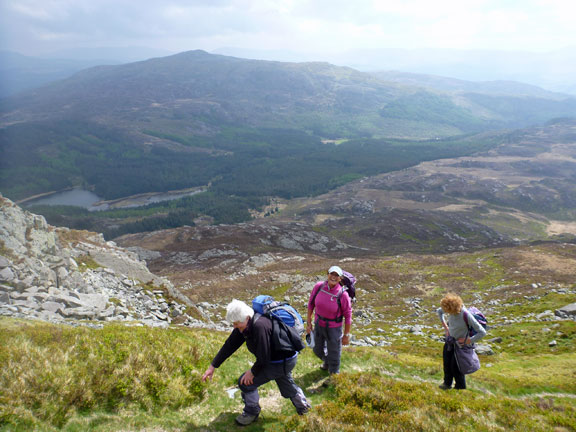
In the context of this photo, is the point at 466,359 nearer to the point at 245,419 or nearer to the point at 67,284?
the point at 245,419

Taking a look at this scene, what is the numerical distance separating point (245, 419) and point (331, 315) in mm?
3889

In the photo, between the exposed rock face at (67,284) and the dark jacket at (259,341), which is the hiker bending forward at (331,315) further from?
the exposed rock face at (67,284)

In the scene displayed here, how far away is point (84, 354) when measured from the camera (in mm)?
9898

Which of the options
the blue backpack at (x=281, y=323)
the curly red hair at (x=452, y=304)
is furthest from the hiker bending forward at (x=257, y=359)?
the curly red hair at (x=452, y=304)

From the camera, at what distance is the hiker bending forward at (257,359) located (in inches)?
307

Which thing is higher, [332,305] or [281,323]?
[281,323]

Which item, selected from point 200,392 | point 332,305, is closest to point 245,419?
point 200,392

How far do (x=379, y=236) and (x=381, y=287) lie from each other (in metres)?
65.2

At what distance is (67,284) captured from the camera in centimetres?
2403

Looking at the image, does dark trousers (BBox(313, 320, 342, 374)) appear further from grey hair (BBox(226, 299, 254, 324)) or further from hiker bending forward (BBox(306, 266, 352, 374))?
grey hair (BBox(226, 299, 254, 324))

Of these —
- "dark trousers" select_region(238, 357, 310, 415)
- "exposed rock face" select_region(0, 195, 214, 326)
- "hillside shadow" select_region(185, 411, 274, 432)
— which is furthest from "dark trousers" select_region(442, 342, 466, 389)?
"exposed rock face" select_region(0, 195, 214, 326)

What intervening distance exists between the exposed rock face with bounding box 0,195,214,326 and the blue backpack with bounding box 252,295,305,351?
589 inches

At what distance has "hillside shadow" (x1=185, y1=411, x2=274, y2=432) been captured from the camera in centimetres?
846

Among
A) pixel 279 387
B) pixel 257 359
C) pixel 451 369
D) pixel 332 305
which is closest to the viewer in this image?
pixel 257 359
